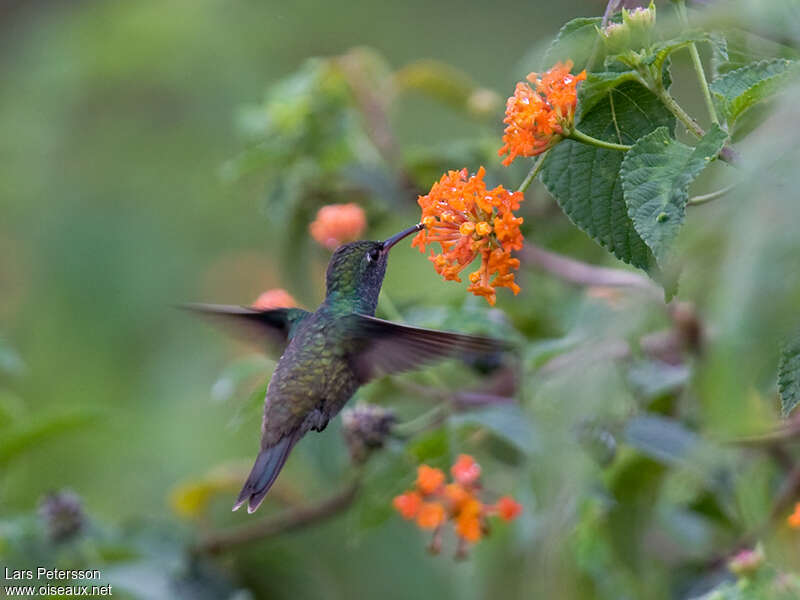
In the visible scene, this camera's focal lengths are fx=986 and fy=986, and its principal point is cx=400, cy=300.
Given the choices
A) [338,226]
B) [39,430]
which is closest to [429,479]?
[338,226]

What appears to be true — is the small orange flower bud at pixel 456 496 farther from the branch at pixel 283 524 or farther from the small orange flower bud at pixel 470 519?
the branch at pixel 283 524

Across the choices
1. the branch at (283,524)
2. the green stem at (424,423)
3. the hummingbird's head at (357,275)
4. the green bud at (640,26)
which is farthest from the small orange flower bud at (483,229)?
the branch at (283,524)

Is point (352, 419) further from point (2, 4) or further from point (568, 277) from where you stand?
point (2, 4)

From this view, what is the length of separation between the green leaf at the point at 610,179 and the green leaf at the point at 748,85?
76mm

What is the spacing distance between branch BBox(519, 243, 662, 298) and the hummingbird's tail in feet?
2.06

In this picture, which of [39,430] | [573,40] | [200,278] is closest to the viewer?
[573,40]

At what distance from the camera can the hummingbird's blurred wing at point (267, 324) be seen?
4.79ft

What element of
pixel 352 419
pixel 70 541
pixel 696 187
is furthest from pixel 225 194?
pixel 696 187

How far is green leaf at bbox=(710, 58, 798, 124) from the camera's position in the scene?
0.88 m

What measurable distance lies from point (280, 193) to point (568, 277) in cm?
64

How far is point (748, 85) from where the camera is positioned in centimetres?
92

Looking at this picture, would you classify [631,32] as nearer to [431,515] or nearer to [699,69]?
[699,69]

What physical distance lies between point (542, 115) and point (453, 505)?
0.67 metres

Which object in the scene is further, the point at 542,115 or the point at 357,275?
the point at 357,275
